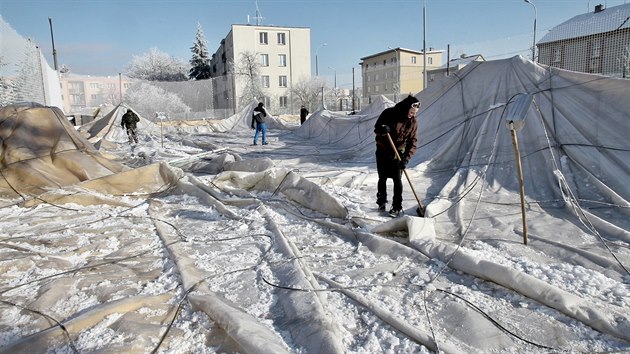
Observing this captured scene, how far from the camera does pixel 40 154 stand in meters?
5.93

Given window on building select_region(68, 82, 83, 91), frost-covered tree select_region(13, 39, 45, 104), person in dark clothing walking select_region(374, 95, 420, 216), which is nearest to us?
person in dark clothing walking select_region(374, 95, 420, 216)

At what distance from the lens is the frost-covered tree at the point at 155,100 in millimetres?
25438

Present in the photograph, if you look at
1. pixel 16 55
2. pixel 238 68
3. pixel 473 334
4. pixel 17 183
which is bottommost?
pixel 473 334

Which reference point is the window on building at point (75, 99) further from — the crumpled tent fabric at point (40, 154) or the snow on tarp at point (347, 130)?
the crumpled tent fabric at point (40, 154)

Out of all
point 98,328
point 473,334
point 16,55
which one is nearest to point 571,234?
point 473,334

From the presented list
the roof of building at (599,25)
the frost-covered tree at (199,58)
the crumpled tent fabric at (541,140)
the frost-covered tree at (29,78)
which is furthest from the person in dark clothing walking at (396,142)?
the frost-covered tree at (199,58)

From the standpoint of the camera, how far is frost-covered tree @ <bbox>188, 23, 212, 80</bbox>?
1847 inches

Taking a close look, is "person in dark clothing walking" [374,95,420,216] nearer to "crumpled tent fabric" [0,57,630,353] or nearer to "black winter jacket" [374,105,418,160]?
"black winter jacket" [374,105,418,160]

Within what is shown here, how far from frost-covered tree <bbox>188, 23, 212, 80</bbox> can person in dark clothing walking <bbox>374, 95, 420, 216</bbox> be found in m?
46.5

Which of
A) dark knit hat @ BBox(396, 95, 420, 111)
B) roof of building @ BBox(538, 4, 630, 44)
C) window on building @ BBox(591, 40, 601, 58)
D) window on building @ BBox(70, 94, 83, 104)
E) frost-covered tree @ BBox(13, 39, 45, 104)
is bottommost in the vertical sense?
dark knit hat @ BBox(396, 95, 420, 111)

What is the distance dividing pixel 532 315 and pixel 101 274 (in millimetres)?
2891

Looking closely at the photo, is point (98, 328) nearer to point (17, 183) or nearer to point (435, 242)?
point (435, 242)

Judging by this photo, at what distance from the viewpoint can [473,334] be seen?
2104 millimetres

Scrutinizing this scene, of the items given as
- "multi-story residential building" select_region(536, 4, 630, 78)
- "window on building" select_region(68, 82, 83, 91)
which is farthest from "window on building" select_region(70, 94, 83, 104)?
"multi-story residential building" select_region(536, 4, 630, 78)
